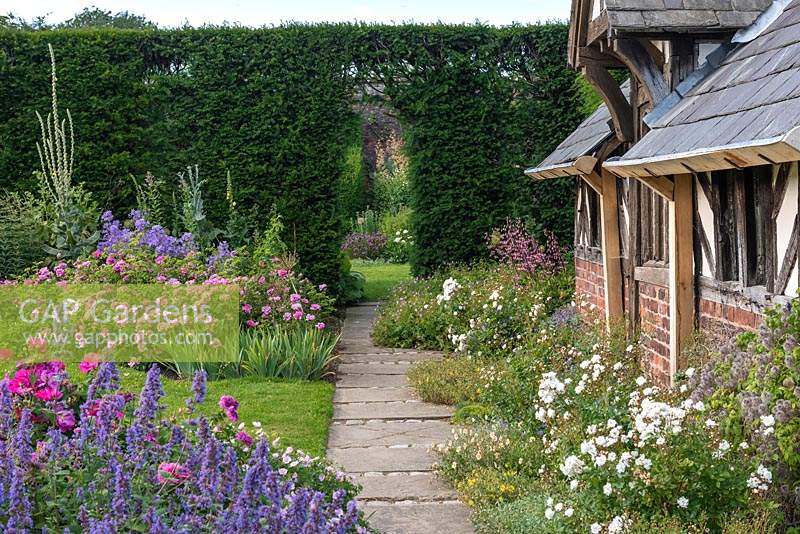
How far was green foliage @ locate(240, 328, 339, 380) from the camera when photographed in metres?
8.24

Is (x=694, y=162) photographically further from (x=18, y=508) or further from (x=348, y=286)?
(x=348, y=286)

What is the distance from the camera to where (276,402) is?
24.0 feet

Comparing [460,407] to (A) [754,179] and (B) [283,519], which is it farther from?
(B) [283,519]

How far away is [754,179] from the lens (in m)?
4.87

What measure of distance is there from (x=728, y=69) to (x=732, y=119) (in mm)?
1247

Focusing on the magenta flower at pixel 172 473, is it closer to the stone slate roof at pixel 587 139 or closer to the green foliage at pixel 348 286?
the stone slate roof at pixel 587 139

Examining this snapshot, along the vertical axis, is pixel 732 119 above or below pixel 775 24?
below

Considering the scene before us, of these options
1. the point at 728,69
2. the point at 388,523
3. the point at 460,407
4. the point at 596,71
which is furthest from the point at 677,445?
the point at 596,71

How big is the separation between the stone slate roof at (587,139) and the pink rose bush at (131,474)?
16.4 feet

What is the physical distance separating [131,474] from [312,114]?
9.34m

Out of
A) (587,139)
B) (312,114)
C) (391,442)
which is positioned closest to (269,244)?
(312,114)

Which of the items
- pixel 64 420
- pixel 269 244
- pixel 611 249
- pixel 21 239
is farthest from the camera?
pixel 269 244

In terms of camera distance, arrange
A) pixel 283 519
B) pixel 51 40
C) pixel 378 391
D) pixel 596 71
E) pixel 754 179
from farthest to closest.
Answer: pixel 51 40 < pixel 378 391 < pixel 596 71 < pixel 754 179 < pixel 283 519

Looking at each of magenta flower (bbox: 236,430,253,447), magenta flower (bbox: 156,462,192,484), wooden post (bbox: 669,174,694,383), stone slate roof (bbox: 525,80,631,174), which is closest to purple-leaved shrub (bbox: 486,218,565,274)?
stone slate roof (bbox: 525,80,631,174)
